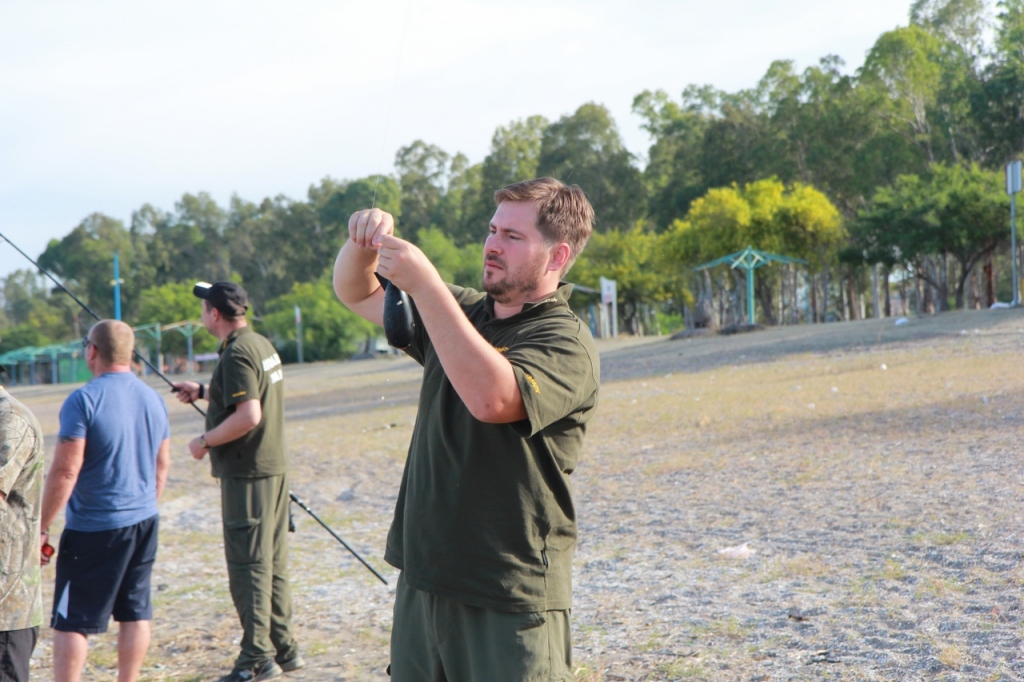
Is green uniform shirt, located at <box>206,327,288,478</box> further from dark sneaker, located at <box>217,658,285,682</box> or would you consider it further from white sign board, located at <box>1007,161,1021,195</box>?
white sign board, located at <box>1007,161,1021,195</box>

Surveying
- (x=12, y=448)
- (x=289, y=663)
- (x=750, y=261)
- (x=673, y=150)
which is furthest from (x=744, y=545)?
(x=673, y=150)

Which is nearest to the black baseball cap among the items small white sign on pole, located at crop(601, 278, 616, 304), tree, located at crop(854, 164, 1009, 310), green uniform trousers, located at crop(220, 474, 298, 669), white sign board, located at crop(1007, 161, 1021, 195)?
green uniform trousers, located at crop(220, 474, 298, 669)

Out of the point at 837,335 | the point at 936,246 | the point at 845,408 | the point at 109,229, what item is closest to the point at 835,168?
the point at 936,246

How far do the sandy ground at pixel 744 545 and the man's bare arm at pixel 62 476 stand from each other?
141cm

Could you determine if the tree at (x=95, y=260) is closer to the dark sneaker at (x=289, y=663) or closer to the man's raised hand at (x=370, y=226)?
the dark sneaker at (x=289, y=663)

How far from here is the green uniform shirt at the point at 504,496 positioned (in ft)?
7.79

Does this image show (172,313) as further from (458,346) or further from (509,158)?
(458,346)

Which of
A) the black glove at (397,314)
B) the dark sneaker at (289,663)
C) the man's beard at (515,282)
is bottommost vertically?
the dark sneaker at (289,663)

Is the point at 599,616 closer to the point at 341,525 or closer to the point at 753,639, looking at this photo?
the point at 753,639


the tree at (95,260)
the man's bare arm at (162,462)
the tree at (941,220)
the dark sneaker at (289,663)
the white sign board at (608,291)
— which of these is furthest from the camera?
the tree at (95,260)

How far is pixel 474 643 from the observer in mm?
2412

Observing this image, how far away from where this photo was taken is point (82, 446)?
4.10 meters

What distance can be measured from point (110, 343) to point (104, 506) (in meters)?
0.70

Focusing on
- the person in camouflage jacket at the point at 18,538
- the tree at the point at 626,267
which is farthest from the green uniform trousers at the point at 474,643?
the tree at the point at 626,267
